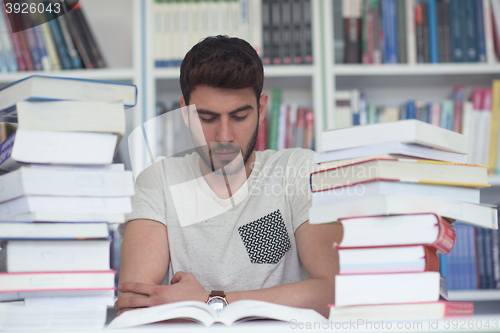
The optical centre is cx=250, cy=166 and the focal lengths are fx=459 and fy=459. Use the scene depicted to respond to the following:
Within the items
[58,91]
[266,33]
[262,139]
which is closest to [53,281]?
[58,91]

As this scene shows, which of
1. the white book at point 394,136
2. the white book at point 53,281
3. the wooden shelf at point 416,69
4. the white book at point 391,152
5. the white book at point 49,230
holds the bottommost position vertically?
the white book at point 53,281

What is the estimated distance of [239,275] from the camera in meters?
1.14

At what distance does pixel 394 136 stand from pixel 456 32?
135cm

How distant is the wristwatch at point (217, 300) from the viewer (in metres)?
0.84

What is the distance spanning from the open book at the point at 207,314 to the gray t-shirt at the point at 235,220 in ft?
1.75

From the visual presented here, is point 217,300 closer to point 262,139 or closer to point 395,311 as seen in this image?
point 395,311

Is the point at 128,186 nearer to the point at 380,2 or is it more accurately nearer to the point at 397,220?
the point at 397,220

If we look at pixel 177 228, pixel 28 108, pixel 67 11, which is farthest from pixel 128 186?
pixel 67 11

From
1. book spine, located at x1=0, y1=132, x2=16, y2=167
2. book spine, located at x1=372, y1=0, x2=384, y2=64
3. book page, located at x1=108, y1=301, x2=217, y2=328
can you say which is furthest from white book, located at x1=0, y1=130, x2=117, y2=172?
book spine, located at x1=372, y1=0, x2=384, y2=64

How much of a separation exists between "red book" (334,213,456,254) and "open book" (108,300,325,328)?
111 mm

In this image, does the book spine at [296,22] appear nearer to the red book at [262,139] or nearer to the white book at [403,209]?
the red book at [262,139]

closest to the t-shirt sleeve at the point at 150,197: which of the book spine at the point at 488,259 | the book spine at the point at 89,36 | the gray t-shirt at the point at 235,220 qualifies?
the gray t-shirt at the point at 235,220

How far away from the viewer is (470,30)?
1741 mm

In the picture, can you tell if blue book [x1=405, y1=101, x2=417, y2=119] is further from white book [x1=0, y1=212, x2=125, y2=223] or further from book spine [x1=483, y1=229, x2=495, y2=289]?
white book [x1=0, y1=212, x2=125, y2=223]
